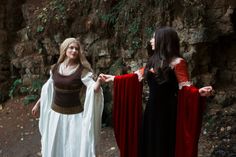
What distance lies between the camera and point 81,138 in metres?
4.85

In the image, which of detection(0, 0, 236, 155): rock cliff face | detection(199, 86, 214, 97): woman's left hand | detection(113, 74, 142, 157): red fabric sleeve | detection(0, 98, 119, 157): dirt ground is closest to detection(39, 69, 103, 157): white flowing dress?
detection(113, 74, 142, 157): red fabric sleeve

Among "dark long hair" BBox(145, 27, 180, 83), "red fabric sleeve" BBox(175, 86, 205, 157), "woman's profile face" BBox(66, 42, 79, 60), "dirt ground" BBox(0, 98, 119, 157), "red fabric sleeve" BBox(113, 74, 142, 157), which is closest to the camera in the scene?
"dark long hair" BBox(145, 27, 180, 83)

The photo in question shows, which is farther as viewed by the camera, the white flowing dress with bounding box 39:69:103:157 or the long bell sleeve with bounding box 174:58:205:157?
the white flowing dress with bounding box 39:69:103:157

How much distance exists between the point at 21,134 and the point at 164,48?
4.90 metres

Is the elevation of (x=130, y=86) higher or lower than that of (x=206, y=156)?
higher

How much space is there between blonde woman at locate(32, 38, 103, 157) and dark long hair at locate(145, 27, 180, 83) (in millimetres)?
807

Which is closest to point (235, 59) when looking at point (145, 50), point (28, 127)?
point (145, 50)

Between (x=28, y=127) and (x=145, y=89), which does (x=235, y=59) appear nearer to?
(x=145, y=89)

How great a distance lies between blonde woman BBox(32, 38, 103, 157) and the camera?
4789 mm

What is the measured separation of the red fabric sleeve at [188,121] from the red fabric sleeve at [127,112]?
52 cm

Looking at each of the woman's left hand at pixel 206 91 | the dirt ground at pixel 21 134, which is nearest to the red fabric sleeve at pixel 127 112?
the woman's left hand at pixel 206 91

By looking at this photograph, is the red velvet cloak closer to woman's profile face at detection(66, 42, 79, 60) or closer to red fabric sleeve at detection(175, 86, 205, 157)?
red fabric sleeve at detection(175, 86, 205, 157)

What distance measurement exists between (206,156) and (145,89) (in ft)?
6.47

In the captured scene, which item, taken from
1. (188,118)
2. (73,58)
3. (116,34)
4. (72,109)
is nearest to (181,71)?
(188,118)
